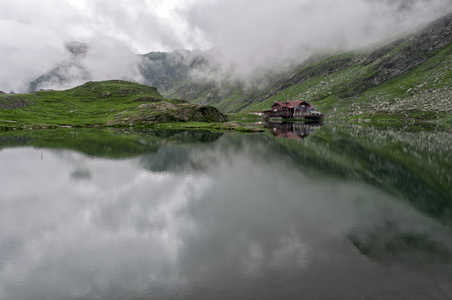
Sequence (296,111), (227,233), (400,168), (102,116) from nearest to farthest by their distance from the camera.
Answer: (227,233) < (400,168) < (102,116) < (296,111)

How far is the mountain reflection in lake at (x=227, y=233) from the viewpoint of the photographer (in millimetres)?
13820

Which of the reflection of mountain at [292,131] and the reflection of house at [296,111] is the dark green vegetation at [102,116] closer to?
the reflection of mountain at [292,131]

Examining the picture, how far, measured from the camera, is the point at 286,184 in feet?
108

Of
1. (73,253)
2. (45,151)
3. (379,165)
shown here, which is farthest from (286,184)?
(45,151)

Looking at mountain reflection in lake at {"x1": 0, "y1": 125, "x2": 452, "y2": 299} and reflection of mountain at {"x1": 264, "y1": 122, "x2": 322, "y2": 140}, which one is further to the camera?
reflection of mountain at {"x1": 264, "y1": 122, "x2": 322, "y2": 140}

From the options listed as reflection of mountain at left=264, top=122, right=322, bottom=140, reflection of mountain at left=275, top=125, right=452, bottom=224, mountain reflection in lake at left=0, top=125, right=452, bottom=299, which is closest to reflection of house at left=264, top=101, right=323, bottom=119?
reflection of mountain at left=264, top=122, right=322, bottom=140

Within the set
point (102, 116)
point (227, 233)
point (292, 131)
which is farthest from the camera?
point (102, 116)

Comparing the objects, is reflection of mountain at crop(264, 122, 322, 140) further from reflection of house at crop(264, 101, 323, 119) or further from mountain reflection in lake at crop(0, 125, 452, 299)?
reflection of house at crop(264, 101, 323, 119)

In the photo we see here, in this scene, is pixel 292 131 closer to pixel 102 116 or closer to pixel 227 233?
pixel 227 233

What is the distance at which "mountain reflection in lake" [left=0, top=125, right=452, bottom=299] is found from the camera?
13820 mm

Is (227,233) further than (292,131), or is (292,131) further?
(292,131)

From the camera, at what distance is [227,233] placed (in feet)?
64.9

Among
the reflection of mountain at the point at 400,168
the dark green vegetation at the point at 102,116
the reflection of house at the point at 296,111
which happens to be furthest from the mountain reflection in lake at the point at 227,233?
the reflection of house at the point at 296,111

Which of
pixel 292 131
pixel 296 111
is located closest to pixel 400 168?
pixel 292 131
